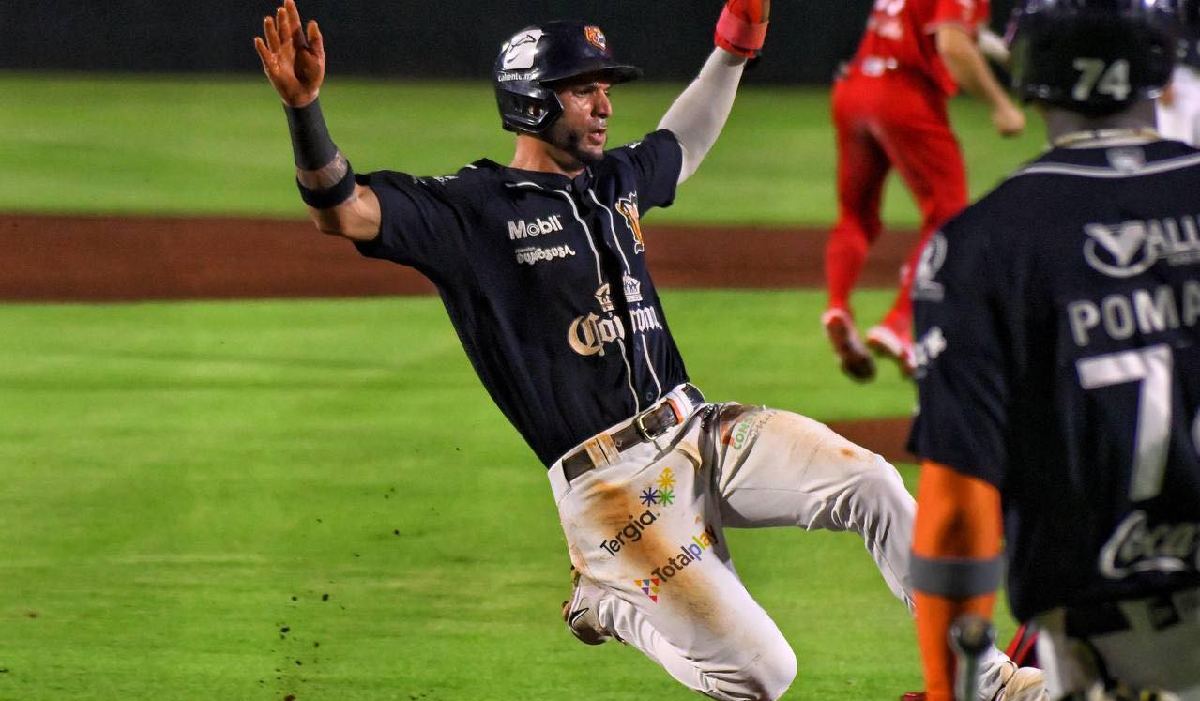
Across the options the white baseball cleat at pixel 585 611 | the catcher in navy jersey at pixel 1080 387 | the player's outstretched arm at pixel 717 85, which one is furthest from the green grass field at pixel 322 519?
the catcher in navy jersey at pixel 1080 387

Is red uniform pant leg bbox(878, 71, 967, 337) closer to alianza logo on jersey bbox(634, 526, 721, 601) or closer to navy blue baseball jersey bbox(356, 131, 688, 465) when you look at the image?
navy blue baseball jersey bbox(356, 131, 688, 465)

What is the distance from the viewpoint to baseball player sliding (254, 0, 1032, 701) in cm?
408

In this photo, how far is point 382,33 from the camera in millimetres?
19656

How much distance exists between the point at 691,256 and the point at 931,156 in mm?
4335

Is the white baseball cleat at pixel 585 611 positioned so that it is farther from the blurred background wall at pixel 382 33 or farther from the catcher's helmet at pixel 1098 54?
the blurred background wall at pixel 382 33

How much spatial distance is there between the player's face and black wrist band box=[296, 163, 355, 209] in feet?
2.43

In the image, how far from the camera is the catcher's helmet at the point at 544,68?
4410 mm

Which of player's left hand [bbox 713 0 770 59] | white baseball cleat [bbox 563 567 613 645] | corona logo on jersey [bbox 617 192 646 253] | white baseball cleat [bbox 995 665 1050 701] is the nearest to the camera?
white baseball cleat [bbox 995 665 1050 701]

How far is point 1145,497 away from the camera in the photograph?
2326 mm

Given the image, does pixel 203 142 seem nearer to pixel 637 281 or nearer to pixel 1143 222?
pixel 637 281

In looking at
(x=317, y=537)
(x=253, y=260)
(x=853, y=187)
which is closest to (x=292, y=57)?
(x=317, y=537)

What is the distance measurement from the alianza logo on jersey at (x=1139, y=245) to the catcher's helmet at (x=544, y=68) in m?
2.32

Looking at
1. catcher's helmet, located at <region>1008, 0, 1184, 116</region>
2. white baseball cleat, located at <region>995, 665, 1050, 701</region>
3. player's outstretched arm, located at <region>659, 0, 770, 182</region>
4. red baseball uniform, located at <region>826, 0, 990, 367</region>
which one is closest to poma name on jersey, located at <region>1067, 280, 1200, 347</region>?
catcher's helmet, located at <region>1008, 0, 1184, 116</region>

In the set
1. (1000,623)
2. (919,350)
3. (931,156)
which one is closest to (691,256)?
(931,156)
